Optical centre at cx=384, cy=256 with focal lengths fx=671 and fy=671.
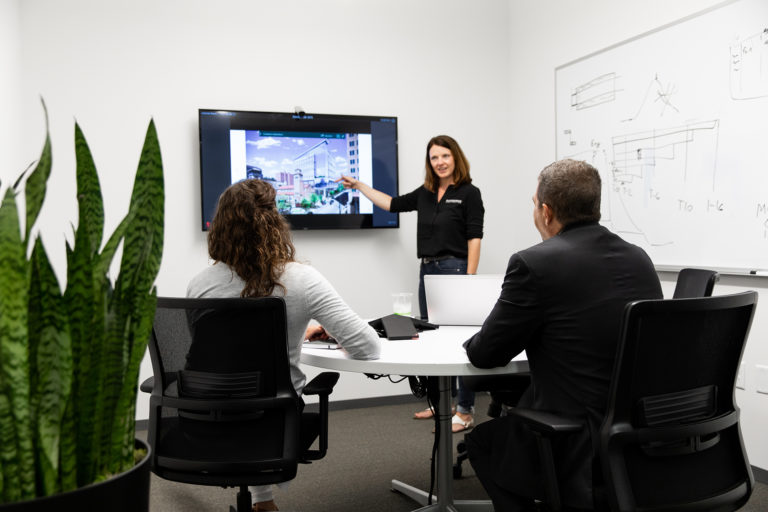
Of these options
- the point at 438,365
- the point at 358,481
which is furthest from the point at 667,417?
the point at 358,481

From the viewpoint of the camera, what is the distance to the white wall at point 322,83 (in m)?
3.83

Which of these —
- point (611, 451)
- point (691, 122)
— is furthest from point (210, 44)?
point (611, 451)

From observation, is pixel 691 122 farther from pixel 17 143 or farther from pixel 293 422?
pixel 17 143

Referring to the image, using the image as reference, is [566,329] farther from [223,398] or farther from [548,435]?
[223,398]

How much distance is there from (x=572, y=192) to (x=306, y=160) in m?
2.69

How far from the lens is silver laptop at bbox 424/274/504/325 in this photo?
7.98 ft

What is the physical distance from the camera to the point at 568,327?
168cm

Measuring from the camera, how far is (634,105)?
143 inches

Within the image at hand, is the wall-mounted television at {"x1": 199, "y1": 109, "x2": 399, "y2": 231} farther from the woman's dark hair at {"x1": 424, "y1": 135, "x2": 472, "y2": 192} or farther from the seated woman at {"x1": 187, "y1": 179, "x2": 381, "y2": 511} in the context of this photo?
the seated woman at {"x1": 187, "y1": 179, "x2": 381, "y2": 511}

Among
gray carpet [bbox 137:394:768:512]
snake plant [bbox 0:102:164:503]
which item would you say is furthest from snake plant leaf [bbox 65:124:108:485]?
gray carpet [bbox 137:394:768:512]

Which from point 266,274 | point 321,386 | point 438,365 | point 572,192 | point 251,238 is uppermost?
point 572,192

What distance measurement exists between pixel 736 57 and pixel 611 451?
2283 millimetres

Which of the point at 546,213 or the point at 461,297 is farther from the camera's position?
the point at 461,297

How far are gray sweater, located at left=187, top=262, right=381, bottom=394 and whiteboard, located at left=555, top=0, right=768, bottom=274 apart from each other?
6.44 ft
